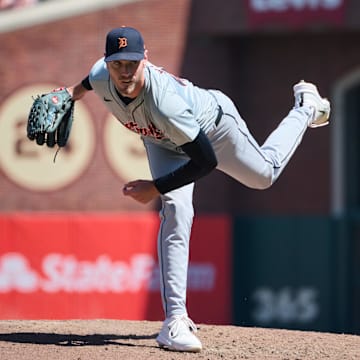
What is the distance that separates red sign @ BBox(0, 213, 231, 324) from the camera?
1112cm

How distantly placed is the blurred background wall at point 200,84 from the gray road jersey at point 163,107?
25.1ft

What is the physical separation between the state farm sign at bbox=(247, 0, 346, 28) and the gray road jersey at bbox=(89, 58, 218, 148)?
7168 millimetres

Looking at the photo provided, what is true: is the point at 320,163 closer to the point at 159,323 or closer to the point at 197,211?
the point at 197,211

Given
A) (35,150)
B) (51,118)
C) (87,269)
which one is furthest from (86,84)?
(35,150)

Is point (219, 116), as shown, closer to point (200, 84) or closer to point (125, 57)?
point (125, 57)

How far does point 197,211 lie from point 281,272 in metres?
1.40

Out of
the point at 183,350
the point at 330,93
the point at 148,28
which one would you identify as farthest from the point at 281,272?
the point at 183,350

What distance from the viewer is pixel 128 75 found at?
471cm

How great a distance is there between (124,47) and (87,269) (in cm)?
684

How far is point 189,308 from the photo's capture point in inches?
438

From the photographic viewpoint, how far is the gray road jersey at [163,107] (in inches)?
186

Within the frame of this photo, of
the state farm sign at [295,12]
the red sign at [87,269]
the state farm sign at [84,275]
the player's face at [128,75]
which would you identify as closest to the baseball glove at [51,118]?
the player's face at [128,75]

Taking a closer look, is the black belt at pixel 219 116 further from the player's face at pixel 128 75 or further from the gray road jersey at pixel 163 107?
the player's face at pixel 128 75

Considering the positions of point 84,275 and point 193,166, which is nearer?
point 193,166
